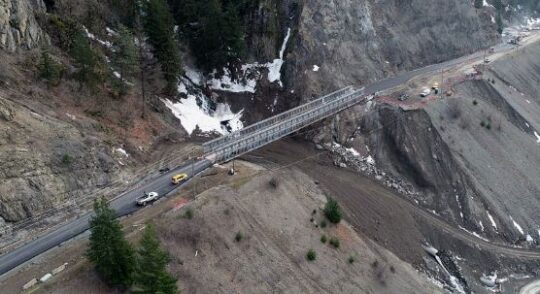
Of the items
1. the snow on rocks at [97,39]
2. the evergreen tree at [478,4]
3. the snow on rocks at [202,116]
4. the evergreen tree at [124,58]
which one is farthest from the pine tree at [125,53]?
the evergreen tree at [478,4]

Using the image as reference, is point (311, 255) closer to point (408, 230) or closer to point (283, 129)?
point (408, 230)

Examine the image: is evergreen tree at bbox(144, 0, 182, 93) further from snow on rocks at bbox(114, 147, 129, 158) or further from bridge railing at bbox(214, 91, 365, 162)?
snow on rocks at bbox(114, 147, 129, 158)

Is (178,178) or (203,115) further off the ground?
(203,115)

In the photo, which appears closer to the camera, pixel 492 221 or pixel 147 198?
pixel 147 198

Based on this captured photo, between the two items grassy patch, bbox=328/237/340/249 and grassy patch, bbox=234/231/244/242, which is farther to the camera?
grassy patch, bbox=328/237/340/249

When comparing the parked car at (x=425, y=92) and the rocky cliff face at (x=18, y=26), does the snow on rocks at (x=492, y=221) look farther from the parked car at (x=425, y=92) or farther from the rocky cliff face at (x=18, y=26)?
the rocky cliff face at (x=18, y=26)

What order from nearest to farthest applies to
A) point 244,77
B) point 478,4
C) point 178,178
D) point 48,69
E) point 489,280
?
point 48,69 < point 178,178 < point 489,280 < point 244,77 < point 478,4

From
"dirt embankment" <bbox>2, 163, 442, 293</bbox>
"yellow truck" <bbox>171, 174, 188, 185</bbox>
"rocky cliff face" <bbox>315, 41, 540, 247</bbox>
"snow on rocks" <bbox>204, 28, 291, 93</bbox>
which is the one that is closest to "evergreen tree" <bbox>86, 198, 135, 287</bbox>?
"dirt embankment" <bbox>2, 163, 442, 293</bbox>

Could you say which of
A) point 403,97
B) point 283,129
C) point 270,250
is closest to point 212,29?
point 283,129
